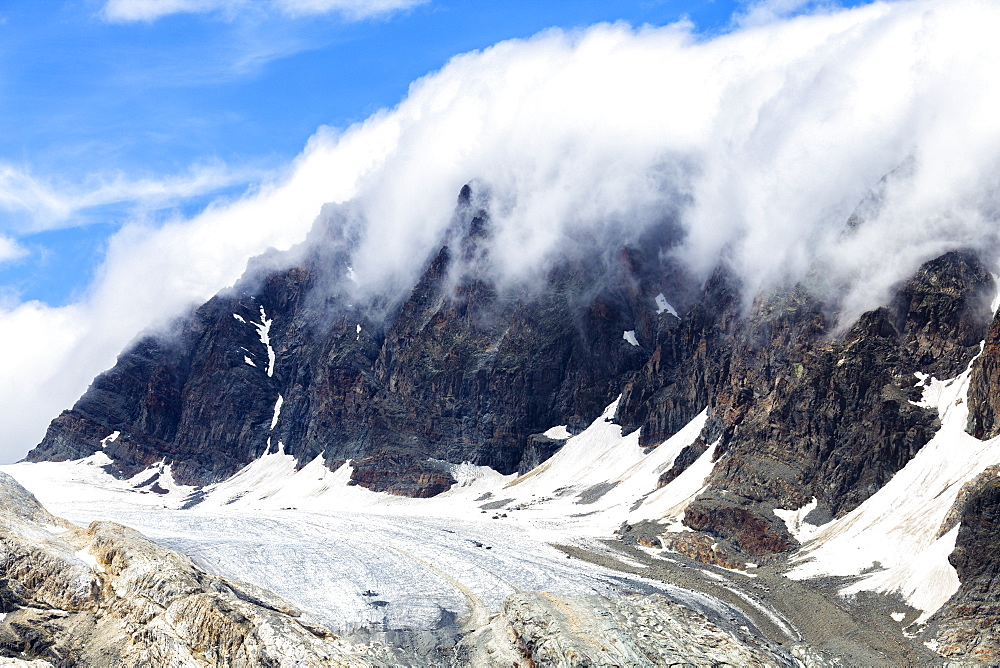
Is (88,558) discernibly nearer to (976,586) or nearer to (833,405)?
(976,586)

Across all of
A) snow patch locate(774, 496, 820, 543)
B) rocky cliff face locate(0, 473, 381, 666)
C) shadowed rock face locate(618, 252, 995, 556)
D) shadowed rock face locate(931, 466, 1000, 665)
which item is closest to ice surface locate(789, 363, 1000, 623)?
snow patch locate(774, 496, 820, 543)

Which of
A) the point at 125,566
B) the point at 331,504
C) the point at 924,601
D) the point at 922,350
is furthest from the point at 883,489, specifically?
the point at 331,504

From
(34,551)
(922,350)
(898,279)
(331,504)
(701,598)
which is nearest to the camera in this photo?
(34,551)

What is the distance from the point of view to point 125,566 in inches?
1876

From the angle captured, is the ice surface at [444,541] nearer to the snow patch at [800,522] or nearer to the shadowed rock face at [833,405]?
the shadowed rock face at [833,405]

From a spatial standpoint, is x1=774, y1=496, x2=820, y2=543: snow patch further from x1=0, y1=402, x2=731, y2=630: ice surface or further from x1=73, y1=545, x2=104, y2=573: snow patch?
x1=73, y1=545, x2=104, y2=573: snow patch

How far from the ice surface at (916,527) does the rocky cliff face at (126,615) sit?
56.1m

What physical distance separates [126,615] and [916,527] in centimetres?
7943

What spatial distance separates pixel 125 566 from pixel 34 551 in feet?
14.5

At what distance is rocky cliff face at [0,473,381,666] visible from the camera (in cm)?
4031

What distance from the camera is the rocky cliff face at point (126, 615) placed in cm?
4031

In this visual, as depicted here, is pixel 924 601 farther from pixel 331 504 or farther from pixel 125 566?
pixel 331 504

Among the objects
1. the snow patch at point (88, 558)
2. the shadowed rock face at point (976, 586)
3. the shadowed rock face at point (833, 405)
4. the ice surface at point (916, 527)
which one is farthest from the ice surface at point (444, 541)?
the shadowed rock face at point (976, 586)

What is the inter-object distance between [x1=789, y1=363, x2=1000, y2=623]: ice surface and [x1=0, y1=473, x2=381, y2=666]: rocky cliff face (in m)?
56.1
